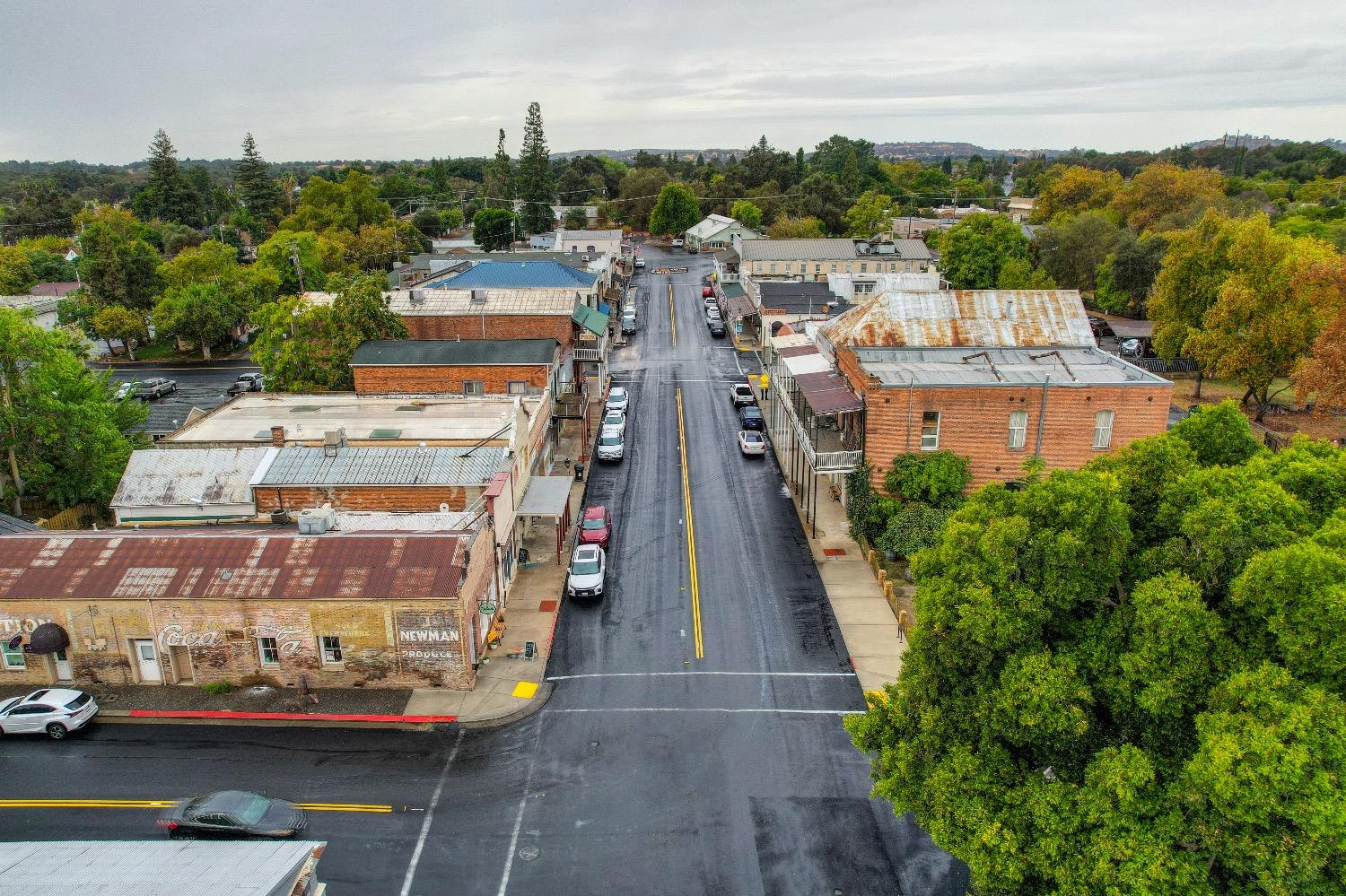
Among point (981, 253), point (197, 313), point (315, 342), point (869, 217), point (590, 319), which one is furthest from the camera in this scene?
point (869, 217)

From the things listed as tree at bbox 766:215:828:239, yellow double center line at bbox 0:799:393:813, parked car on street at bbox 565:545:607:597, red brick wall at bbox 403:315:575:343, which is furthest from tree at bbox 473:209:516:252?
yellow double center line at bbox 0:799:393:813

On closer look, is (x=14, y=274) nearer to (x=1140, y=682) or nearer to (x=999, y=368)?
(x=999, y=368)

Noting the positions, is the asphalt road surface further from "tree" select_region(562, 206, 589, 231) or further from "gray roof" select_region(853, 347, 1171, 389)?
"tree" select_region(562, 206, 589, 231)

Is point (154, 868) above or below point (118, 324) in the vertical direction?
below

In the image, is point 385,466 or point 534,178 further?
point 534,178

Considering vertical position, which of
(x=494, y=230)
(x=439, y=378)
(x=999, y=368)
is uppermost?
(x=494, y=230)

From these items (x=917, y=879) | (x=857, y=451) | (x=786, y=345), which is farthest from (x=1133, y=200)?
(x=917, y=879)

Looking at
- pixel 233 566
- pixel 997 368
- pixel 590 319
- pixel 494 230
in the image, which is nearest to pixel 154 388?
pixel 590 319
